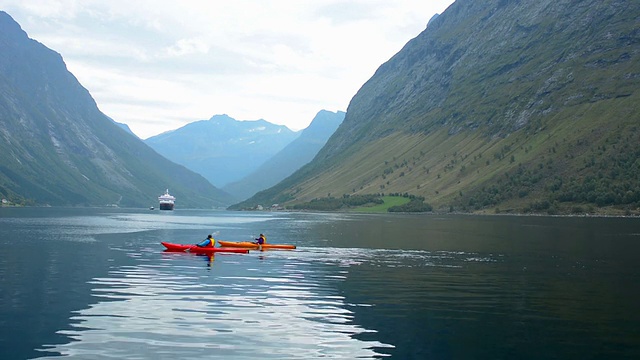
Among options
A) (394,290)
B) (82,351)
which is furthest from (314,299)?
(82,351)

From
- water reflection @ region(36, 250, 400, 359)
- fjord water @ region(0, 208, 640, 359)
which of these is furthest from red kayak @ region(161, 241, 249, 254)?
water reflection @ region(36, 250, 400, 359)

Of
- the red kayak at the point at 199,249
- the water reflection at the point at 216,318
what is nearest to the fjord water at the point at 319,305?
the water reflection at the point at 216,318

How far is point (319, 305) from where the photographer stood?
4644cm

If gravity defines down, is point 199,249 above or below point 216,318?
above

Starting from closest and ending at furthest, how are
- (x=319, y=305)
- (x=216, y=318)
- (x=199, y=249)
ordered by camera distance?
1. (x=216, y=318)
2. (x=319, y=305)
3. (x=199, y=249)

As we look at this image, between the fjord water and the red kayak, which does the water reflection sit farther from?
the red kayak

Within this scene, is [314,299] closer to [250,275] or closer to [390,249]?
[250,275]

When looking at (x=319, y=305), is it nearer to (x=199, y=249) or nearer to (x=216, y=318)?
(x=216, y=318)

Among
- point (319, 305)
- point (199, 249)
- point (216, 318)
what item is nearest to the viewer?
point (216, 318)

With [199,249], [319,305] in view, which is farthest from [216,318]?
[199,249]

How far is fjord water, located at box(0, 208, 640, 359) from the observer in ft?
109

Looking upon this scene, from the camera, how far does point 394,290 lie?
53.8 metres

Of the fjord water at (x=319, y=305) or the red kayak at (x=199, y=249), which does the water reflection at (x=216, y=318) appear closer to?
the fjord water at (x=319, y=305)

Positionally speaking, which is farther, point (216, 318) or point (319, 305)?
point (319, 305)
